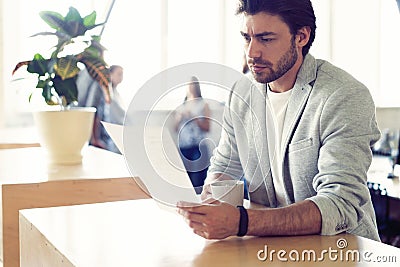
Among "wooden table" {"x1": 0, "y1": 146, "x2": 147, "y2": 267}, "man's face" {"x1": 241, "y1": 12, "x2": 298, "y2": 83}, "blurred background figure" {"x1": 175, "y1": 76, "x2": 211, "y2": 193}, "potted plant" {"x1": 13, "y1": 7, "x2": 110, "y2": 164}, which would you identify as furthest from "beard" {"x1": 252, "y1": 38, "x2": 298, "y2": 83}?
"potted plant" {"x1": 13, "y1": 7, "x2": 110, "y2": 164}

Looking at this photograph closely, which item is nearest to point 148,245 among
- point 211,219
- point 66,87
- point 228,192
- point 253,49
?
point 211,219

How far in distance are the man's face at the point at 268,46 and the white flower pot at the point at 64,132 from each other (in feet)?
2.67

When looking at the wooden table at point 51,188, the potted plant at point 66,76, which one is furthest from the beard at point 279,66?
the potted plant at point 66,76

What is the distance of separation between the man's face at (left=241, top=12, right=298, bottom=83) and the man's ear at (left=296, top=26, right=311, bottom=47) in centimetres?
2

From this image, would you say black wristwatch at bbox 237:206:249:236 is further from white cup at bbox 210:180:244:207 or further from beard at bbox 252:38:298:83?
beard at bbox 252:38:298:83

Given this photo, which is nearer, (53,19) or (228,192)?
(228,192)

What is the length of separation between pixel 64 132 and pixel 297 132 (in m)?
0.97

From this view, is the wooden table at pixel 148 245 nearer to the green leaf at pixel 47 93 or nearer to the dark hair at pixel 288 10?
the dark hair at pixel 288 10

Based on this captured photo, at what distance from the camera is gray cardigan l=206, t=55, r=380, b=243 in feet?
4.74

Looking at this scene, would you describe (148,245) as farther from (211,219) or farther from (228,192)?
(228,192)

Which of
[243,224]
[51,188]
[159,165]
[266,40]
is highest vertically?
[266,40]

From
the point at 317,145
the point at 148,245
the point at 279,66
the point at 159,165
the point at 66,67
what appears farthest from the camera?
the point at 66,67

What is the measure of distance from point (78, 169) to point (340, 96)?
1.03 metres

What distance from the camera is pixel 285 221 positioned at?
1.29 metres
